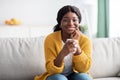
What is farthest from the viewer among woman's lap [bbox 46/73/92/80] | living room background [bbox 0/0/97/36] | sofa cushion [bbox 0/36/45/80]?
living room background [bbox 0/0/97/36]

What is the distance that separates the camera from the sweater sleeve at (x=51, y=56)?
1.40 m

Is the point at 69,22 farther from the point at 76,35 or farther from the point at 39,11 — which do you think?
the point at 39,11

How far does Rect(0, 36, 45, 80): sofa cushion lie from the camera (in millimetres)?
1685

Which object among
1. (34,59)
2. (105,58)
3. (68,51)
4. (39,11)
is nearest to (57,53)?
(68,51)

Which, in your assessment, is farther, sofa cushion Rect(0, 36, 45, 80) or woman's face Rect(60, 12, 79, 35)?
sofa cushion Rect(0, 36, 45, 80)

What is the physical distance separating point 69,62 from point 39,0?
2.79m

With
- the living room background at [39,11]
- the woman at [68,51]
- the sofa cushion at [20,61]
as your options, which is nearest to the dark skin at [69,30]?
the woman at [68,51]

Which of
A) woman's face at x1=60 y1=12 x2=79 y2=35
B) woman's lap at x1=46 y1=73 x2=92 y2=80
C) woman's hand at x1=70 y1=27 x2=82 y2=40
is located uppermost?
woman's face at x1=60 y1=12 x2=79 y2=35

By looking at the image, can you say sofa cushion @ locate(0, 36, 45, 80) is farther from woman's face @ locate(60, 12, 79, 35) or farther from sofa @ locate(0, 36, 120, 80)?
woman's face @ locate(60, 12, 79, 35)

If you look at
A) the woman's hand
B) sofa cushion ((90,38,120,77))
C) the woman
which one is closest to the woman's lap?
the woman

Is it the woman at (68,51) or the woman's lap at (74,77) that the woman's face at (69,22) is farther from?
the woman's lap at (74,77)

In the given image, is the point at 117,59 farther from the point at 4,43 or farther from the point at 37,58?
the point at 4,43

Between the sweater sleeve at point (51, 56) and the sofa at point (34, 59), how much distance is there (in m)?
0.26

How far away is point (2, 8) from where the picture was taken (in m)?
4.00
